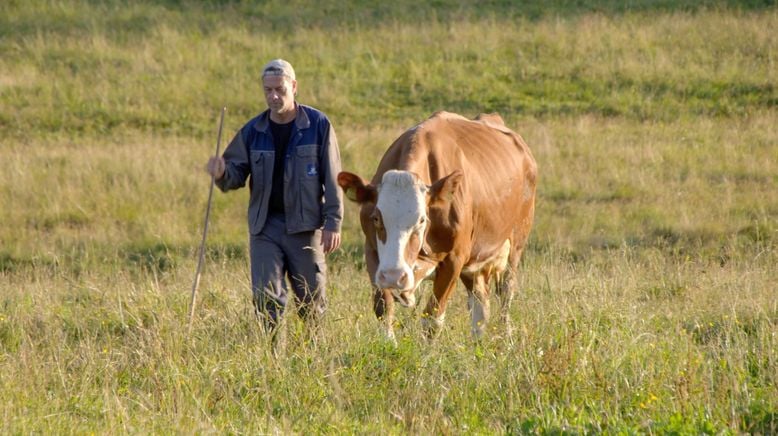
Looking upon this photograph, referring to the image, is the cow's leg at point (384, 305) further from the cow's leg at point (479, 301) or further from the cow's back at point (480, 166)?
the cow's leg at point (479, 301)

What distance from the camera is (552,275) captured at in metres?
9.38

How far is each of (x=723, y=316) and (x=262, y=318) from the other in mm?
2990

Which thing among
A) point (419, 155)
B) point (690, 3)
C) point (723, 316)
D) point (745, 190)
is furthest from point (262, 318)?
point (690, 3)

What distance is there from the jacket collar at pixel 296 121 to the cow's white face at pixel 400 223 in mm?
665

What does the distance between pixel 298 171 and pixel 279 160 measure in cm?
20

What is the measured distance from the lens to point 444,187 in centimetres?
738

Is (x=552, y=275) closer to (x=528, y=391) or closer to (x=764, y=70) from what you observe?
(x=528, y=391)

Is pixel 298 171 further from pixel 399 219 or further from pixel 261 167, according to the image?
pixel 399 219

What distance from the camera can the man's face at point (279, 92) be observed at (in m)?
7.37

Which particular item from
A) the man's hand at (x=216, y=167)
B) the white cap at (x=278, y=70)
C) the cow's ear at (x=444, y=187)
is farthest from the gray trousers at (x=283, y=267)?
the white cap at (x=278, y=70)

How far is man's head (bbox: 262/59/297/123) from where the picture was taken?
7367mm

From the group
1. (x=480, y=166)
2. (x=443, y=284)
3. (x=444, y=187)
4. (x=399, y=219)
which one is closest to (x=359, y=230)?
(x=480, y=166)

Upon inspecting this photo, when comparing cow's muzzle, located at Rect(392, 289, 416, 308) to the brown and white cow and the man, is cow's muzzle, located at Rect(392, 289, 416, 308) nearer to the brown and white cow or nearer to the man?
the brown and white cow

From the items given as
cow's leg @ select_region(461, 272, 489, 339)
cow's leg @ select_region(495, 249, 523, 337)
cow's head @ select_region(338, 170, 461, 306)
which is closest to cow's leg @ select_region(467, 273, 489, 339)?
cow's leg @ select_region(461, 272, 489, 339)
